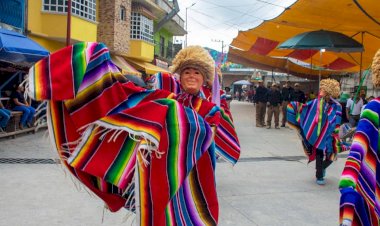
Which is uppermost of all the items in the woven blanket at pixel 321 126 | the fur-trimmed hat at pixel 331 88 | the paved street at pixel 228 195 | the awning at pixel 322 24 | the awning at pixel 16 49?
the awning at pixel 322 24

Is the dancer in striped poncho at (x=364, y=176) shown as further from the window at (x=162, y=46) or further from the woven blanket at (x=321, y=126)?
the window at (x=162, y=46)

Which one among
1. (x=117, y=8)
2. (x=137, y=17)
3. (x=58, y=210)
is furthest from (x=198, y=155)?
(x=137, y=17)

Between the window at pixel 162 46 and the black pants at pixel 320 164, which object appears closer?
the black pants at pixel 320 164

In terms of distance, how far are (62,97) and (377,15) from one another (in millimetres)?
9099

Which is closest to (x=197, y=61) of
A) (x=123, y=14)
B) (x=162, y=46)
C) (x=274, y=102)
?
(x=274, y=102)

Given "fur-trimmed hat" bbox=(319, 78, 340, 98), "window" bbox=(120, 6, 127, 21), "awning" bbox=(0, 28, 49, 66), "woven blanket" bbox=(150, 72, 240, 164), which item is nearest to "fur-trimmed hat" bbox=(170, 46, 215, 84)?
"woven blanket" bbox=(150, 72, 240, 164)

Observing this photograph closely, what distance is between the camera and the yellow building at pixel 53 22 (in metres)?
13.8

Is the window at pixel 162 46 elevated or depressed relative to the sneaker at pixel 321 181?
elevated

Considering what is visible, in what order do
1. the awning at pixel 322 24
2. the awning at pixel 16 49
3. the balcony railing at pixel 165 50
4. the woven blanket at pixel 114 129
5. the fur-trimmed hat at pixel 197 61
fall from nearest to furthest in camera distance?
the woven blanket at pixel 114 129
the fur-trimmed hat at pixel 197 61
the awning at pixel 16 49
the awning at pixel 322 24
the balcony railing at pixel 165 50

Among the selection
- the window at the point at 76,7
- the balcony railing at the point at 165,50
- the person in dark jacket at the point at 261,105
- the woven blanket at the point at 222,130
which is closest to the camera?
the woven blanket at the point at 222,130

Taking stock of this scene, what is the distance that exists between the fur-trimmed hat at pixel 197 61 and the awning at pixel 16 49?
6679 millimetres

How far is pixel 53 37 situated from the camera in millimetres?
14258

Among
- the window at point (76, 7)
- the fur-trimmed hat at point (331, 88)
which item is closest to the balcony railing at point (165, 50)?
the window at point (76, 7)

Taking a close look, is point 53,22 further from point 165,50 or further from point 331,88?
point 165,50
